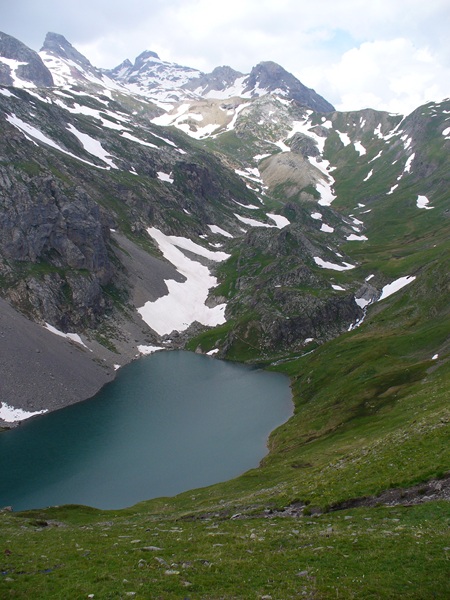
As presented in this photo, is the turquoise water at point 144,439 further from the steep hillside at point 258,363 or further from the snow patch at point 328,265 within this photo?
the snow patch at point 328,265

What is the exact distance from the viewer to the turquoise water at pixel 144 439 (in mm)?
69375

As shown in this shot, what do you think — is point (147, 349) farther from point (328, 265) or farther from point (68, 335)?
point (328, 265)

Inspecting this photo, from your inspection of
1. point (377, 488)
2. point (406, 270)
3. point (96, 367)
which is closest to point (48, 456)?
point (96, 367)

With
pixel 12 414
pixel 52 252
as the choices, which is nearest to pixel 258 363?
pixel 12 414

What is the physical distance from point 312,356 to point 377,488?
93113 millimetres

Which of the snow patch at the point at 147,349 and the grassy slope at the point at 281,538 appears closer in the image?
the grassy slope at the point at 281,538

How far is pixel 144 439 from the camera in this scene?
86.3 m

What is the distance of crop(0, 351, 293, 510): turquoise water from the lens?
69.4m

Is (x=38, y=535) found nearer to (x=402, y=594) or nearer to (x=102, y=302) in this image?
(x=402, y=594)

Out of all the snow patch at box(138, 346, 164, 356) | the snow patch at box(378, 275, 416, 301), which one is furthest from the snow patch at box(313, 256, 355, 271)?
the snow patch at box(138, 346, 164, 356)

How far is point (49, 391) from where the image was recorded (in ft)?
348

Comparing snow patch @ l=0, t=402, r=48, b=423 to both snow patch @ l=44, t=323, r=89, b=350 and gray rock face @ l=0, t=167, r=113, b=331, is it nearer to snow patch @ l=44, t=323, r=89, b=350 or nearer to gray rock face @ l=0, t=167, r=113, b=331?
snow patch @ l=44, t=323, r=89, b=350

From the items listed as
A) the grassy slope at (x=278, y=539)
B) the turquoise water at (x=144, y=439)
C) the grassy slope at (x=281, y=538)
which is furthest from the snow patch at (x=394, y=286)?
the grassy slope at (x=278, y=539)

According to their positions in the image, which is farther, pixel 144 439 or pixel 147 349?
pixel 147 349
